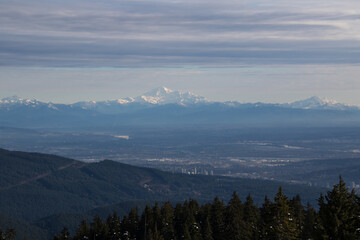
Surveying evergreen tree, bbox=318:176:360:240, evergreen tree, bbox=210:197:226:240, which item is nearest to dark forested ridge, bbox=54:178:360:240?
evergreen tree, bbox=210:197:226:240

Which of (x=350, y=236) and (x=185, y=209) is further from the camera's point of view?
(x=185, y=209)

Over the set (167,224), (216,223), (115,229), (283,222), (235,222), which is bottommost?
(115,229)

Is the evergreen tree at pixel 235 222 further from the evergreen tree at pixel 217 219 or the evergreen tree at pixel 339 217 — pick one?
the evergreen tree at pixel 339 217

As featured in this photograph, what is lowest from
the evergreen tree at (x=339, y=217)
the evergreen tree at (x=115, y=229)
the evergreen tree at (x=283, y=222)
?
A: the evergreen tree at (x=115, y=229)

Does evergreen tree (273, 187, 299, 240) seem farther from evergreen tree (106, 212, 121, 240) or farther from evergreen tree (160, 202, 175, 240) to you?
evergreen tree (106, 212, 121, 240)

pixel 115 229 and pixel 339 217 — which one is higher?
pixel 339 217

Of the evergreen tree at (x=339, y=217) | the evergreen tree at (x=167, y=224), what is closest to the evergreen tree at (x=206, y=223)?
the evergreen tree at (x=167, y=224)

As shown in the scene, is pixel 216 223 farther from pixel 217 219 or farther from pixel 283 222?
pixel 283 222

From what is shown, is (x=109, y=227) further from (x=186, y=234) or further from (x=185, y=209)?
(x=186, y=234)

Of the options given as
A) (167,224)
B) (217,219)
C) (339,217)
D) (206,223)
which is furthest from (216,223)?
(339,217)

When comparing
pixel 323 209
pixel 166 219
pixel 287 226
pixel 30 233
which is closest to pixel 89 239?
pixel 166 219

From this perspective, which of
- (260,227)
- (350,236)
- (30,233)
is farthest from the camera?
(30,233)
